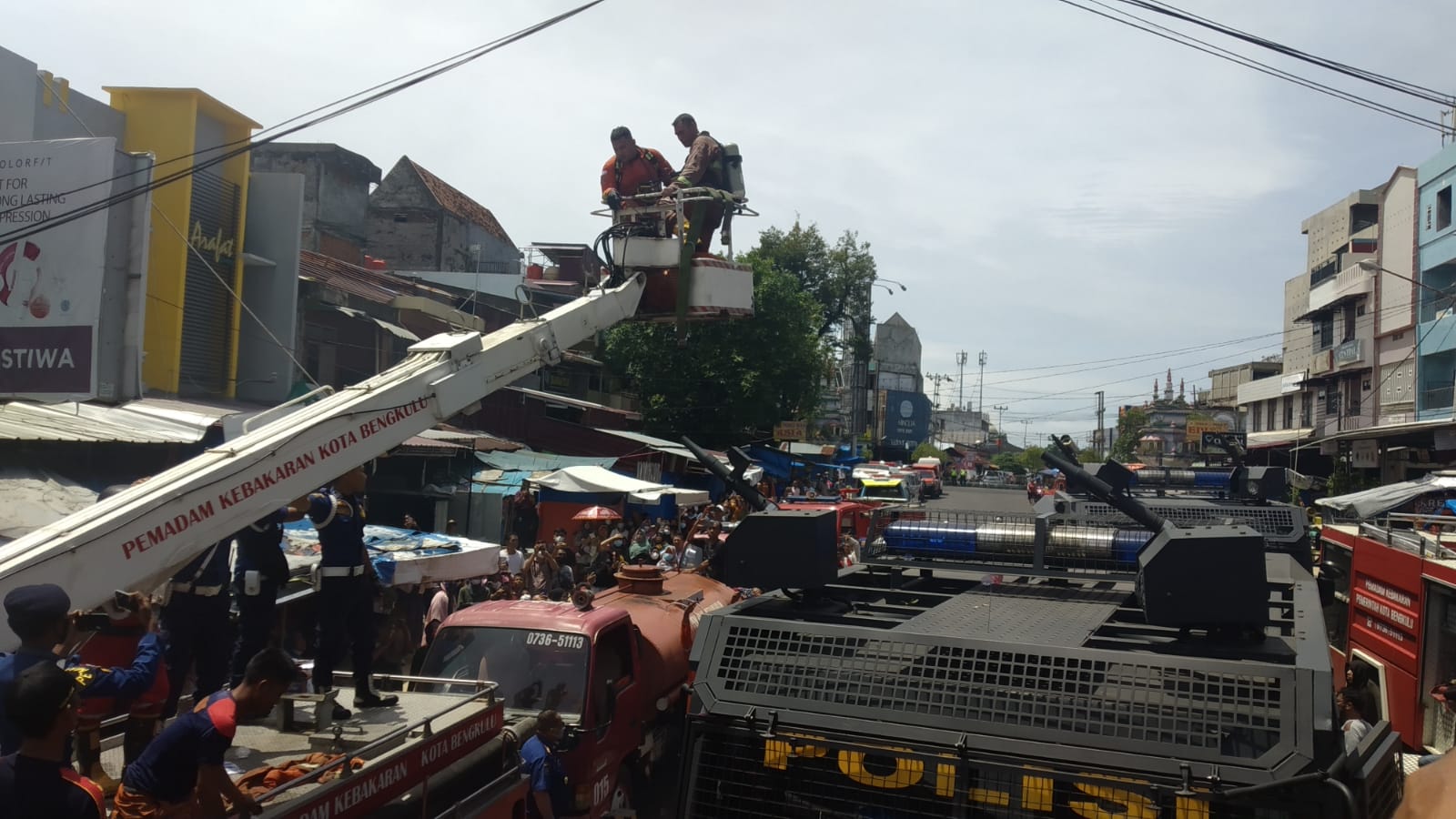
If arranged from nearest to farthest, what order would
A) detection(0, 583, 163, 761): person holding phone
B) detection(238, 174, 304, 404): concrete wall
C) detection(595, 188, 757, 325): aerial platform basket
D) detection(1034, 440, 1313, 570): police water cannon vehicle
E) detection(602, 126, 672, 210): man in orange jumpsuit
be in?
detection(0, 583, 163, 761): person holding phone < detection(1034, 440, 1313, 570): police water cannon vehicle < detection(595, 188, 757, 325): aerial platform basket < detection(602, 126, 672, 210): man in orange jumpsuit < detection(238, 174, 304, 404): concrete wall

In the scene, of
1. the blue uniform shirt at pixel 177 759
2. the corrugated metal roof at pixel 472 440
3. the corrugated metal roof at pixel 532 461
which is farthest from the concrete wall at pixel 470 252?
the blue uniform shirt at pixel 177 759

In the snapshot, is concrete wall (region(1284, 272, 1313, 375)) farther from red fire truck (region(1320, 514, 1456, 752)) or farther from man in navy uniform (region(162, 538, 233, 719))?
man in navy uniform (region(162, 538, 233, 719))

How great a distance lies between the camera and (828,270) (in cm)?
5219

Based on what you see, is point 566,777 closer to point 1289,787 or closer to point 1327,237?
point 1289,787

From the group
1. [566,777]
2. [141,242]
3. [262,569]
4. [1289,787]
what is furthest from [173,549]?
[141,242]

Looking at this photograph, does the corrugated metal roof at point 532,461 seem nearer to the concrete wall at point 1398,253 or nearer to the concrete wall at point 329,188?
the concrete wall at point 329,188

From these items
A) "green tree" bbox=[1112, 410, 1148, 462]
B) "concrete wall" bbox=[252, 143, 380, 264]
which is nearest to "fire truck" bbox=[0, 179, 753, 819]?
"concrete wall" bbox=[252, 143, 380, 264]

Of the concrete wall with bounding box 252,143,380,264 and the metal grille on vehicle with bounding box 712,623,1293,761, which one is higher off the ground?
the concrete wall with bounding box 252,143,380,264

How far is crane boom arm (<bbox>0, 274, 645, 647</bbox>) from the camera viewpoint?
4.42 meters

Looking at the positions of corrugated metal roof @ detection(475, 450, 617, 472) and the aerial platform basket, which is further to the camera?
corrugated metal roof @ detection(475, 450, 617, 472)

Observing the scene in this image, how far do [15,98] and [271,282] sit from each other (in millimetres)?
4864

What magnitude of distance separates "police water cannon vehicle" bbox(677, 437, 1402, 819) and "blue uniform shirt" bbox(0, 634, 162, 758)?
2481mm

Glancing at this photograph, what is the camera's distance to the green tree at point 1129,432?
81.7m

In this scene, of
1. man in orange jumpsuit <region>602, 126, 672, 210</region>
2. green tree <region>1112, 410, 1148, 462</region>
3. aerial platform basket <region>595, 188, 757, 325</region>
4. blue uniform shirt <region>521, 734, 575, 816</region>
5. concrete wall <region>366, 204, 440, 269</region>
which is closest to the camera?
blue uniform shirt <region>521, 734, 575, 816</region>
